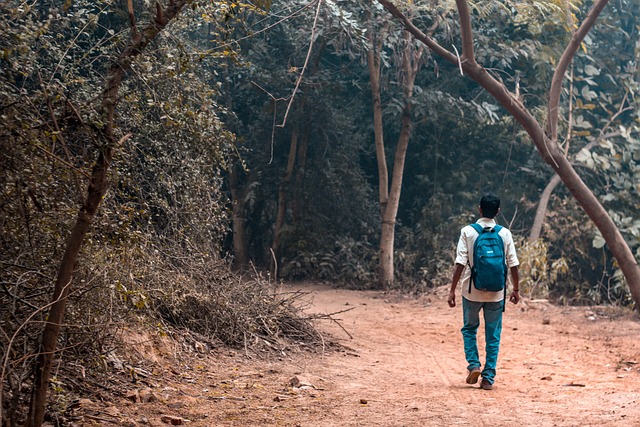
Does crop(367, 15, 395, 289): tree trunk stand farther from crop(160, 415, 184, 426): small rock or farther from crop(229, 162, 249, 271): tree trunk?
crop(160, 415, 184, 426): small rock

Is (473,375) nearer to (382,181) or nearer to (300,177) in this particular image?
(382,181)

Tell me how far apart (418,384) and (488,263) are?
1.37m

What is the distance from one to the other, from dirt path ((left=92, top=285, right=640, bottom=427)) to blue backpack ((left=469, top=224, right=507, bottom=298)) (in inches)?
37.7

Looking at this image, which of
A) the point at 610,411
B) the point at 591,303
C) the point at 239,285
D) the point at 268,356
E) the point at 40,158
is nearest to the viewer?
the point at 40,158

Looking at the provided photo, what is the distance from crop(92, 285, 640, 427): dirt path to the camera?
5273 mm

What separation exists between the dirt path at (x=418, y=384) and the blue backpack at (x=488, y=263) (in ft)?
3.14

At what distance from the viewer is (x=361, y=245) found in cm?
1773

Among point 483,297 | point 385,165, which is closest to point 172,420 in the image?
point 483,297

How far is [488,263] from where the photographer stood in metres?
6.58

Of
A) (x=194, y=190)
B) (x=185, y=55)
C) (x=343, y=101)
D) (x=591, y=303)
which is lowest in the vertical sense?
(x=591, y=303)

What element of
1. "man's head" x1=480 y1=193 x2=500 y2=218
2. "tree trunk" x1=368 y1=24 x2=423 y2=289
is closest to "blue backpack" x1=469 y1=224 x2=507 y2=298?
"man's head" x1=480 y1=193 x2=500 y2=218

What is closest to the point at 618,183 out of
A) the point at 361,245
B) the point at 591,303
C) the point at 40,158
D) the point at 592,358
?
the point at 591,303

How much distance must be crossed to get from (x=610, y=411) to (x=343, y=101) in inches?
552

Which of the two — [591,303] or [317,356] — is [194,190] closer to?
[317,356]
